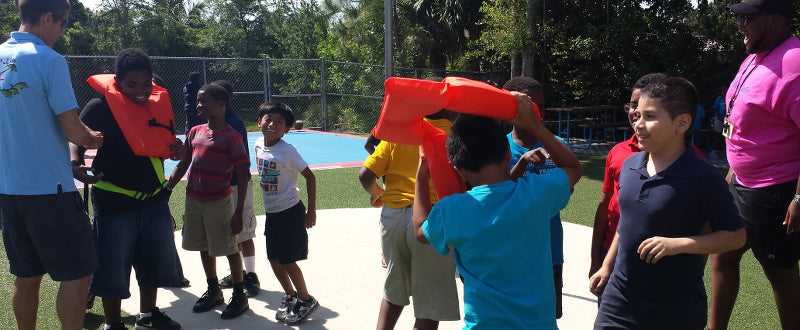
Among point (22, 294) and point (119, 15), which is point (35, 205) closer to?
point (22, 294)

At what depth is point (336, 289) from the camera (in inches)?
195

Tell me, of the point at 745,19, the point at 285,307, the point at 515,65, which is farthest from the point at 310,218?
the point at 515,65

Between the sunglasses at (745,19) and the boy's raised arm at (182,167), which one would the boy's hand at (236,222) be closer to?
the boy's raised arm at (182,167)

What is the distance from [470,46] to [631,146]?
17.9 metres

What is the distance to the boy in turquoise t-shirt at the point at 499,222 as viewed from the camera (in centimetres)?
223

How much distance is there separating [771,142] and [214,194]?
367cm

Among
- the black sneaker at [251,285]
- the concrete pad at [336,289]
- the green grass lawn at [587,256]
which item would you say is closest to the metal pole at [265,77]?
the green grass lawn at [587,256]

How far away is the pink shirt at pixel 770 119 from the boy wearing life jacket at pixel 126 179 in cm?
367

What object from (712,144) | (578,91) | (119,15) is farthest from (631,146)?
(119,15)

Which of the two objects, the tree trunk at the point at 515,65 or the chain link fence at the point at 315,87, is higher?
the tree trunk at the point at 515,65

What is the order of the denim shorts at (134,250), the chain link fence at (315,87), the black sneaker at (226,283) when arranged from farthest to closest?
the chain link fence at (315,87), the black sneaker at (226,283), the denim shorts at (134,250)

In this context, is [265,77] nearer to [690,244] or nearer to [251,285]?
[251,285]

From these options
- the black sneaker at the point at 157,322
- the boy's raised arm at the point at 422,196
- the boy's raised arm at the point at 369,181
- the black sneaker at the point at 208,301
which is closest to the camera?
the boy's raised arm at the point at 422,196

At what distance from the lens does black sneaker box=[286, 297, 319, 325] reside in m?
4.24
